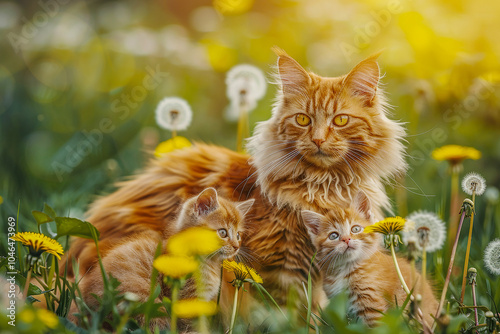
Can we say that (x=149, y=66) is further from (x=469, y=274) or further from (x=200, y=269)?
(x=469, y=274)

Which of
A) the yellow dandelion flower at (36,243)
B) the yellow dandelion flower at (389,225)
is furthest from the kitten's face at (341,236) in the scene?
the yellow dandelion flower at (36,243)

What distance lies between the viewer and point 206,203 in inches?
43.0

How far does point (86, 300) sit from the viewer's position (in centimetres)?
109

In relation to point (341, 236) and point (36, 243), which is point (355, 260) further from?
point (36, 243)

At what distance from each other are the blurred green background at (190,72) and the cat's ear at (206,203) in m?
0.53

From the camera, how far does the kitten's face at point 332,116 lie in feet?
3.62

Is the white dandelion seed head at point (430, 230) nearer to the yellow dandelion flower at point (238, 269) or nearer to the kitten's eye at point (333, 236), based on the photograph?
the kitten's eye at point (333, 236)

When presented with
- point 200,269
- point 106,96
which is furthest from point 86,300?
point 106,96

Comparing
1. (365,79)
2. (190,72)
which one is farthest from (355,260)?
(190,72)

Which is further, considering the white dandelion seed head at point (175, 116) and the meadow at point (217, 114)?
the white dandelion seed head at point (175, 116)

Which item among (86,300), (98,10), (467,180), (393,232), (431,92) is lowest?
(86,300)

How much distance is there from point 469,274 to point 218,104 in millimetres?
2036

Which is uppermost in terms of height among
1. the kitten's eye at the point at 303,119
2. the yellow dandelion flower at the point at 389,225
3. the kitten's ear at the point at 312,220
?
the kitten's eye at the point at 303,119

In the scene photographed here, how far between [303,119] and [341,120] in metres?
0.09
